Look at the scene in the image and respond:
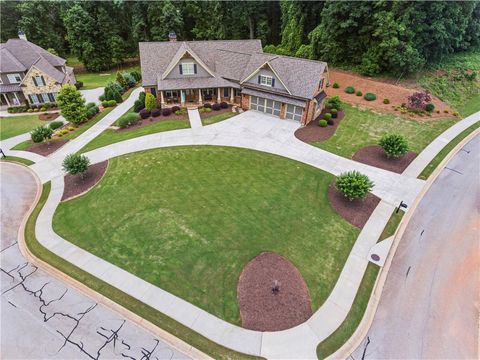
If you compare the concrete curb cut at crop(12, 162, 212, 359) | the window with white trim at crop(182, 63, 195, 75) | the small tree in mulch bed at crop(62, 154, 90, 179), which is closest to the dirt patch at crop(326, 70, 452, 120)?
the window with white trim at crop(182, 63, 195, 75)

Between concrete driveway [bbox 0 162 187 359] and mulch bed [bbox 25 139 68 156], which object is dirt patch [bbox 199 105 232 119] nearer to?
mulch bed [bbox 25 139 68 156]

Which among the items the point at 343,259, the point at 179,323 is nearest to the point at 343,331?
the point at 343,259

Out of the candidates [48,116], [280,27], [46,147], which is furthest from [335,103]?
[48,116]

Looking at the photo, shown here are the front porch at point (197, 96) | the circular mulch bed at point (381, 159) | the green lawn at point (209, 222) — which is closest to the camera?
the green lawn at point (209, 222)

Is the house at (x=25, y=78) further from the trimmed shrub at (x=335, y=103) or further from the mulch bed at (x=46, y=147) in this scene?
the trimmed shrub at (x=335, y=103)

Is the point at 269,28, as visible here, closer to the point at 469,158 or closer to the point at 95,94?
the point at 95,94

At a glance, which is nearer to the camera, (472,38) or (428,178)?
(428,178)

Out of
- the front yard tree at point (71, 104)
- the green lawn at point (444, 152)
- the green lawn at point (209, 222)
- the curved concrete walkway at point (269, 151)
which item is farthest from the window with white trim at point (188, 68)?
the green lawn at point (444, 152)

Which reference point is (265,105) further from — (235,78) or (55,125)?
(55,125)
